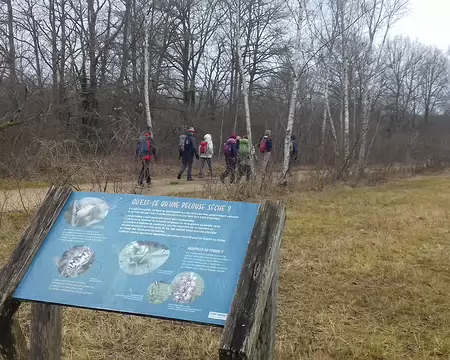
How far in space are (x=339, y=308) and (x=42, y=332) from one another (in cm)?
257

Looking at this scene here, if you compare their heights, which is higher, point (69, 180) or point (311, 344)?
point (69, 180)

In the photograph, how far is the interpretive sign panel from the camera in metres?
2.02

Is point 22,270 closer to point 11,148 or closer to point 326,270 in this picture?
point 326,270

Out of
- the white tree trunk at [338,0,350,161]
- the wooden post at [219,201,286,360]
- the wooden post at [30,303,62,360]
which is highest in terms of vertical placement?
the white tree trunk at [338,0,350,161]

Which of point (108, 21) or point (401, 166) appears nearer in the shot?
point (401, 166)

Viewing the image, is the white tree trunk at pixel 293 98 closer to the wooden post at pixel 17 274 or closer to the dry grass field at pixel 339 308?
the dry grass field at pixel 339 308

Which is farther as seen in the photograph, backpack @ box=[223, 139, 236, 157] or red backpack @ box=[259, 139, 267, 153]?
red backpack @ box=[259, 139, 267, 153]

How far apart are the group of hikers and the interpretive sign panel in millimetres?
5500

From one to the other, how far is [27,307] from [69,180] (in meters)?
2.96

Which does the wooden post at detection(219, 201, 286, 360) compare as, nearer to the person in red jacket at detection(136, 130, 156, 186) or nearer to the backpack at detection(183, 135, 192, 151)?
the person in red jacket at detection(136, 130, 156, 186)

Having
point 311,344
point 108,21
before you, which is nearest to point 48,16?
point 108,21

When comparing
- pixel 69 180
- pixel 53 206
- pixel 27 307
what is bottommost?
pixel 27 307

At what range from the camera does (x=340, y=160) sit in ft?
45.5

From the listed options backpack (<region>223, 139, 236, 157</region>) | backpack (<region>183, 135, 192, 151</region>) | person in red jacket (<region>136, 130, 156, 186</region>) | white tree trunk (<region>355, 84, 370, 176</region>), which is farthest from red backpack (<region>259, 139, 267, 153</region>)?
person in red jacket (<region>136, 130, 156, 186</region>)
